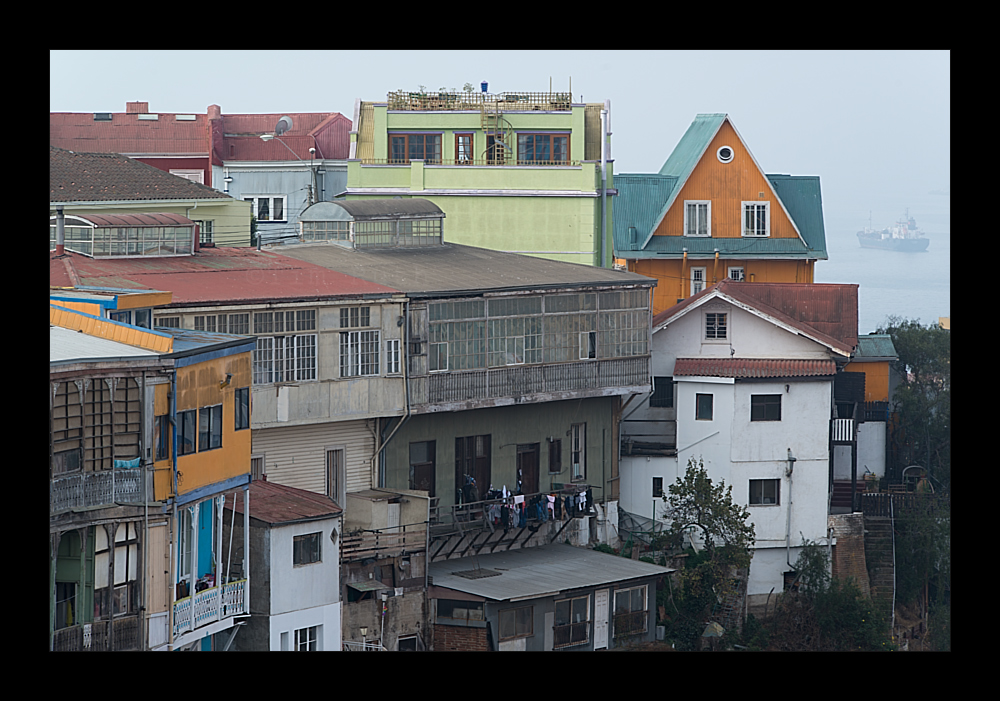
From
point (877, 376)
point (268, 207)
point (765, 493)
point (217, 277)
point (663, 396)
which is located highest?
point (268, 207)

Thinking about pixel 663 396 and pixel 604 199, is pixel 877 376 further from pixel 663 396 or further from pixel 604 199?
pixel 604 199

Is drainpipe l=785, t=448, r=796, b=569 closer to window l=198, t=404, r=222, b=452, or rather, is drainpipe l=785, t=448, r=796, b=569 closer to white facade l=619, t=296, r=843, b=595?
white facade l=619, t=296, r=843, b=595

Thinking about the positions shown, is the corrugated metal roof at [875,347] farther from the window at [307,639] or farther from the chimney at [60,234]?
the chimney at [60,234]

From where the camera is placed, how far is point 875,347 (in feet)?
209

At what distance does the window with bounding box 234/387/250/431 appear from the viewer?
1597 inches

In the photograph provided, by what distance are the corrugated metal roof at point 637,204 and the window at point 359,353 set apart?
21798mm

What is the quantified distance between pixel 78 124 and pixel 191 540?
45065 millimetres

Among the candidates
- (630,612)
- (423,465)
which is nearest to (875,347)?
(630,612)

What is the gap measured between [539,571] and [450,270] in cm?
955

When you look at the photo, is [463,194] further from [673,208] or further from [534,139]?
[673,208]

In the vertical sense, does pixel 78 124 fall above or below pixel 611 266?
above

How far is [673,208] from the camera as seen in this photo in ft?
226

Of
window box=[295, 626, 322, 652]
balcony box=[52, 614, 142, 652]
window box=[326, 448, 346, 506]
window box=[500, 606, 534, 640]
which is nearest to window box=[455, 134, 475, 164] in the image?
window box=[326, 448, 346, 506]

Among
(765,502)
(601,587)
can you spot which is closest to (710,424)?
(765,502)
